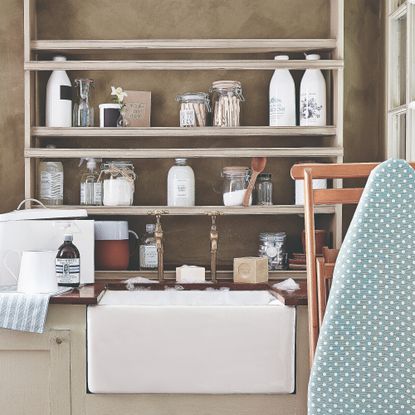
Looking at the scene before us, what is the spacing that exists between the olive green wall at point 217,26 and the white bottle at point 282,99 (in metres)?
0.18

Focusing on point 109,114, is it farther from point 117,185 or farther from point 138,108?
point 117,185

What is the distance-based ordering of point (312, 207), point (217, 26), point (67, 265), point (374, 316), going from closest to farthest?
point (374, 316) → point (312, 207) → point (67, 265) → point (217, 26)

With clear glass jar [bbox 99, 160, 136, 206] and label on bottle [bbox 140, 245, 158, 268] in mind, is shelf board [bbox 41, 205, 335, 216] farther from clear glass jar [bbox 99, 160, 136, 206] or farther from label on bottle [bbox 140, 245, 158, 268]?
label on bottle [bbox 140, 245, 158, 268]

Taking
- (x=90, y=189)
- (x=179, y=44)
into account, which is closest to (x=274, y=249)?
(x=90, y=189)

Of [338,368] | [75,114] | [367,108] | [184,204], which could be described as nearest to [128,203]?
[184,204]

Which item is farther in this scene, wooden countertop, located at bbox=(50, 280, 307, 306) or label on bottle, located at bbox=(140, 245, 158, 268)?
label on bottle, located at bbox=(140, 245, 158, 268)

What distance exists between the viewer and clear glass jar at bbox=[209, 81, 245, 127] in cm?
325

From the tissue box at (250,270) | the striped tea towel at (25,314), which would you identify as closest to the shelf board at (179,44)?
the tissue box at (250,270)

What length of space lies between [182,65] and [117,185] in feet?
1.86

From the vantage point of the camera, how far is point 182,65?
10.6 feet

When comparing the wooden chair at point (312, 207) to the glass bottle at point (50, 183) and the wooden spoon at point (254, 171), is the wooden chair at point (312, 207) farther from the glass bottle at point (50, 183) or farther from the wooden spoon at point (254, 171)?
the glass bottle at point (50, 183)

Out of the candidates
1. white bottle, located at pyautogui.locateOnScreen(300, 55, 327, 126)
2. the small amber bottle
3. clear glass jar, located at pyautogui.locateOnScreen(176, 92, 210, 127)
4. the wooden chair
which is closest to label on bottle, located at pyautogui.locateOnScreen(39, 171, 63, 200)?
the small amber bottle

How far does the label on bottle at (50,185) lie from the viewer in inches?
130

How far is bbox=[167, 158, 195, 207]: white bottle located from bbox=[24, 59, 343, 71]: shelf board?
0.40 m
